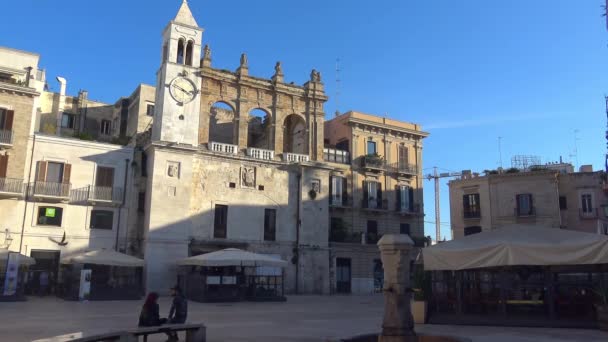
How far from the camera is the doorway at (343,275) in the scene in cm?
3788

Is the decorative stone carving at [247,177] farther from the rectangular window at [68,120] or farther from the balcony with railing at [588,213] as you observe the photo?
the balcony with railing at [588,213]

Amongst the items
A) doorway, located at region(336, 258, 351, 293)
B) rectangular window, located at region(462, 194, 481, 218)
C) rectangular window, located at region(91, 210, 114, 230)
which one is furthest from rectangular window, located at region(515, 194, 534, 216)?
rectangular window, located at region(91, 210, 114, 230)

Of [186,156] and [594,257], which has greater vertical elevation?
[186,156]

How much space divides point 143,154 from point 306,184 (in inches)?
441

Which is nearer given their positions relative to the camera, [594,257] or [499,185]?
[594,257]

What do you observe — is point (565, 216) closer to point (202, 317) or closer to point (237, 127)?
point (237, 127)

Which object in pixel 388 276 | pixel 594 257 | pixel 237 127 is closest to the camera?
pixel 388 276

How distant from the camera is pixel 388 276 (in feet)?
33.3

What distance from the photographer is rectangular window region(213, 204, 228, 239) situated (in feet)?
108

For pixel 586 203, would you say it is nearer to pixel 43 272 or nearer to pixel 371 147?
pixel 371 147

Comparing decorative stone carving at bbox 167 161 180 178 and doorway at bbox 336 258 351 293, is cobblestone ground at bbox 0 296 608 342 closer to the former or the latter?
decorative stone carving at bbox 167 161 180 178

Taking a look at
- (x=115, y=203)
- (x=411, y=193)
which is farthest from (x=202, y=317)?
(x=411, y=193)

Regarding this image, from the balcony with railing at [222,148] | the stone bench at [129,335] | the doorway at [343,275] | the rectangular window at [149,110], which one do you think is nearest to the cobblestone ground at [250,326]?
the stone bench at [129,335]

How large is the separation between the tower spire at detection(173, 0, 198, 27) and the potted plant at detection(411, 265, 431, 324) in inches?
1010
